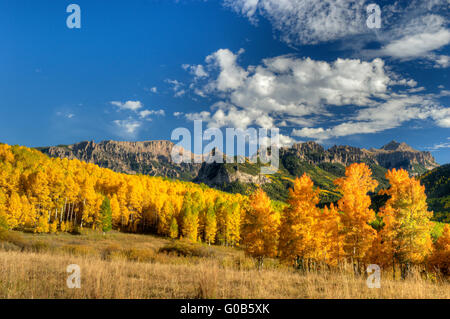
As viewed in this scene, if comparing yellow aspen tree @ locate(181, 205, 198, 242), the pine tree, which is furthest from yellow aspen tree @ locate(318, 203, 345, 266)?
the pine tree

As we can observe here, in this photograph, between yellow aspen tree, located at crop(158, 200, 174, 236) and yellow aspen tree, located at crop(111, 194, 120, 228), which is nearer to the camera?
yellow aspen tree, located at crop(158, 200, 174, 236)

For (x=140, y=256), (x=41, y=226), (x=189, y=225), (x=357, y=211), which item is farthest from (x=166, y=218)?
(x=357, y=211)

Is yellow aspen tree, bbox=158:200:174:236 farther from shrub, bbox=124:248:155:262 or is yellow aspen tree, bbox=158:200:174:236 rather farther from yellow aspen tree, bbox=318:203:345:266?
yellow aspen tree, bbox=318:203:345:266

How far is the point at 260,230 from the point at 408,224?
13959mm

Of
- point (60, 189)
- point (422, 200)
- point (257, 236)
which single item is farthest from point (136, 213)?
point (422, 200)

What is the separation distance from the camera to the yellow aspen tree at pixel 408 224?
20.1 m

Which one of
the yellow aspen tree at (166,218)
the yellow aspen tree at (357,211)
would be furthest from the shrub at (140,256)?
the yellow aspen tree at (166,218)

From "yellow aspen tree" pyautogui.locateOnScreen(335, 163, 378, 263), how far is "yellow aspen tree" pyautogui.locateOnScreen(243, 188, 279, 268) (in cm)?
798

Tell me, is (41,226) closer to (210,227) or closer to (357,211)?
(210,227)

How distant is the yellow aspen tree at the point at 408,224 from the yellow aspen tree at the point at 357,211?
1.49m

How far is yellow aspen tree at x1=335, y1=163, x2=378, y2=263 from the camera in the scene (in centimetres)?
2094

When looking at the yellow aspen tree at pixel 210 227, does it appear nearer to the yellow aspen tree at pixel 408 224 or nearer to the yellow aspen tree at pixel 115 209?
the yellow aspen tree at pixel 115 209
